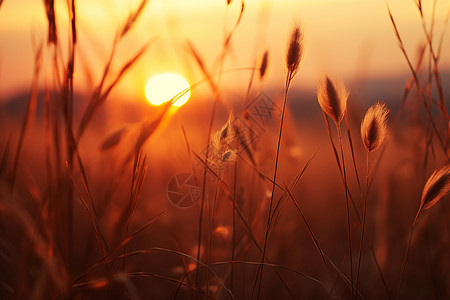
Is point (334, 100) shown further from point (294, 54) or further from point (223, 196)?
point (223, 196)

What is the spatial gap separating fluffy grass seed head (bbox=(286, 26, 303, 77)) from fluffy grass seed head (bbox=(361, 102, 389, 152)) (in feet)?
0.40

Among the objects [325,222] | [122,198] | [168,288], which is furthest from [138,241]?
[325,222]

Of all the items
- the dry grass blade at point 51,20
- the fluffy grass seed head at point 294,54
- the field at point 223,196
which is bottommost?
the field at point 223,196

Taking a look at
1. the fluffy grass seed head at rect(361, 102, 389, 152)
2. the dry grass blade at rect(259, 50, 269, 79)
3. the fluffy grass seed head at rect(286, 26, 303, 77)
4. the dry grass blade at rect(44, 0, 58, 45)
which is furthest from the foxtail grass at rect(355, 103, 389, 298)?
the dry grass blade at rect(44, 0, 58, 45)

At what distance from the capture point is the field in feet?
2.03

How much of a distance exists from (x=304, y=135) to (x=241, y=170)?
8.00ft

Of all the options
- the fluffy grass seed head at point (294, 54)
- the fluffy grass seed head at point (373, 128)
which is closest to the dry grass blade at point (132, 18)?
the fluffy grass seed head at point (294, 54)

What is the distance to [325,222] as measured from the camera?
1.69m

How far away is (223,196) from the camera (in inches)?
39.9

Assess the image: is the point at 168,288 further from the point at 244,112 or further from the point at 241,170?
the point at 244,112

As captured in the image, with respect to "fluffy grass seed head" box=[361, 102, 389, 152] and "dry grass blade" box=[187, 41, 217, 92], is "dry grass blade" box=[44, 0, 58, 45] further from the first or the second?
"fluffy grass seed head" box=[361, 102, 389, 152]

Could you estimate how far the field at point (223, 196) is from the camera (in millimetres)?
618

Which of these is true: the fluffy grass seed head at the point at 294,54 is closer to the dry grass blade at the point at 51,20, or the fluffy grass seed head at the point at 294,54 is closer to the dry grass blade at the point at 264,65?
the dry grass blade at the point at 264,65

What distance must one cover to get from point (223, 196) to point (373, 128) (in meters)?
0.48
